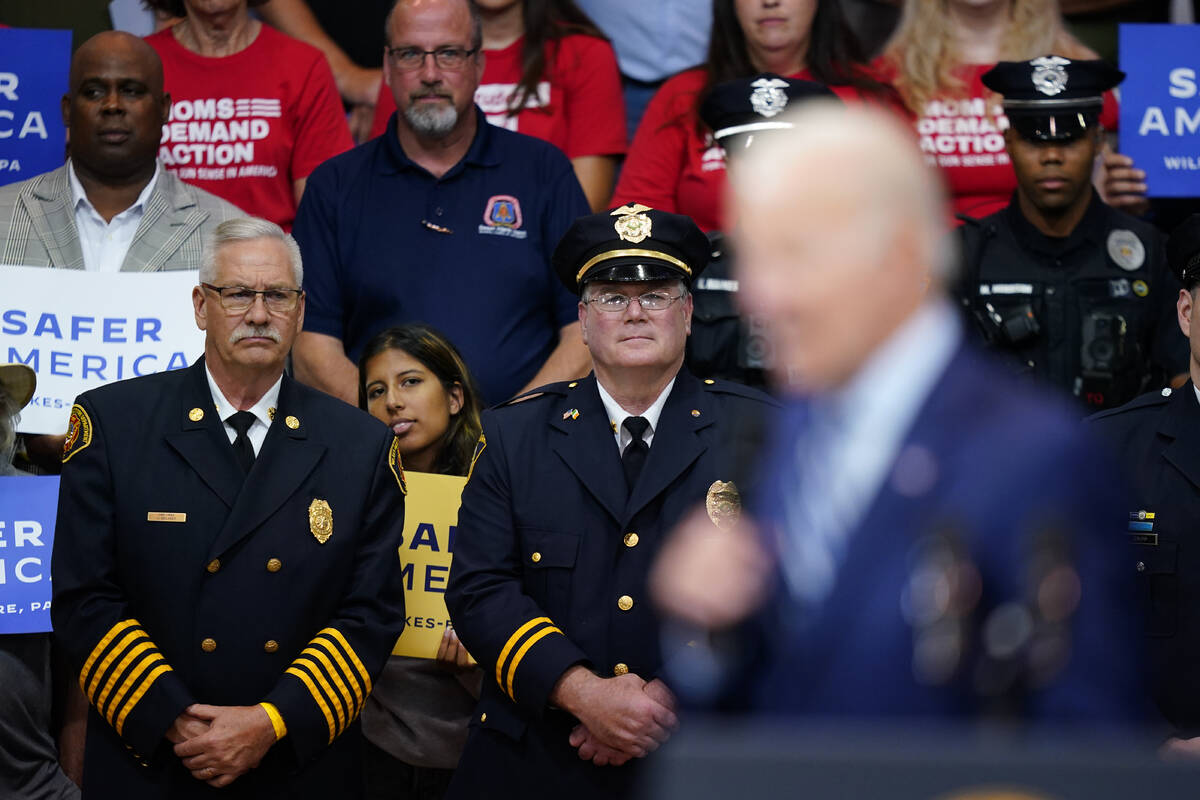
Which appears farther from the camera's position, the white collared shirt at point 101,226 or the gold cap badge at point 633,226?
the white collared shirt at point 101,226

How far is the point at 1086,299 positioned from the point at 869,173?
11.9 feet

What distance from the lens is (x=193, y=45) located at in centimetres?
632

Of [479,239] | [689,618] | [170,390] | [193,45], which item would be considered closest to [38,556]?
[170,390]

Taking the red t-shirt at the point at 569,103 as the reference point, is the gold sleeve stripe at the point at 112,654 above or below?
below

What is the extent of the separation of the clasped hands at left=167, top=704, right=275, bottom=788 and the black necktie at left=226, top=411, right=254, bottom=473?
0.63 meters

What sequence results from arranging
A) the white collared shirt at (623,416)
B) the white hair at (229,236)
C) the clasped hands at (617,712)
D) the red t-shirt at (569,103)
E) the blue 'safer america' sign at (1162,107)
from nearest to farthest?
1. the clasped hands at (617,712)
2. the white collared shirt at (623,416)
3. the white hair at (229,236)
4. the blue 'safer america' sign at (1162,107)
5. the red t-shirt at (569,103)

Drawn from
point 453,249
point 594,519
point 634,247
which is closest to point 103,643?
point 594,519

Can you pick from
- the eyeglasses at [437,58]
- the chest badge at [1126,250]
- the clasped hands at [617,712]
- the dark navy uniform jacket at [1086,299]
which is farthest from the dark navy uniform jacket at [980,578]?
the eyeglasses at [437,58]

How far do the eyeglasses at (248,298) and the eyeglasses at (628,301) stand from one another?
83 cm

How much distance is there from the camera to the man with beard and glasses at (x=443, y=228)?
17.7ft

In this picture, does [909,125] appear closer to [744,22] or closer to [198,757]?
[744,22]

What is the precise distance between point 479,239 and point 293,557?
191 cm

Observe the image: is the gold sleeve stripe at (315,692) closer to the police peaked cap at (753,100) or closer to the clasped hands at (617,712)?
the clasped hands at (617,712)

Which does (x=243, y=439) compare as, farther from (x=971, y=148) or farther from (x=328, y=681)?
(x=971, y=148)
